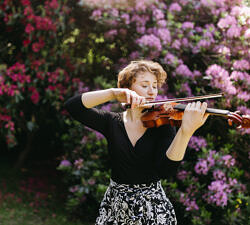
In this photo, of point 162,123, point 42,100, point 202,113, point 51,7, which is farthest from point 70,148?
point 202,113

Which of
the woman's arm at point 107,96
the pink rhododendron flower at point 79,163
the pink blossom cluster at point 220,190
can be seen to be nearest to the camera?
the woman's arm at point 107,96

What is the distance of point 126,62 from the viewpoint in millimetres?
4008

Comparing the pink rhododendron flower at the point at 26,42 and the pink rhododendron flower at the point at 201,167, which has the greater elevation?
the pink rhododendron flower at the point at 26,42

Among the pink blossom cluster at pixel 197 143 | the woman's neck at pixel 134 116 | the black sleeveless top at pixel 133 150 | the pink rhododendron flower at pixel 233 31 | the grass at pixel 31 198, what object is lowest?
the grass at pixel 31 198

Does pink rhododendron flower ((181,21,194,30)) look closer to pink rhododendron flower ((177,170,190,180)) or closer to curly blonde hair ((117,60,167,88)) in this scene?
pink rhododendron flower ((177,170,190,180))

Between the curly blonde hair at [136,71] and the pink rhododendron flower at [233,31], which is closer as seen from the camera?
the curly blonde hair at [136,71]

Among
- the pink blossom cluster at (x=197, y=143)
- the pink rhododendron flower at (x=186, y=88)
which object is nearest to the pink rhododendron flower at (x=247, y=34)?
the pink rhododendron flower at (x=186, y=88)

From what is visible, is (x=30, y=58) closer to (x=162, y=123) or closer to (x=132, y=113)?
(x=132, y=113)

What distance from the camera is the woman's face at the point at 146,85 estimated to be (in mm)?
2051

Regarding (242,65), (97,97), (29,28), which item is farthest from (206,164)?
(29,28)

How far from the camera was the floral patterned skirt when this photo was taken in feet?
6.38

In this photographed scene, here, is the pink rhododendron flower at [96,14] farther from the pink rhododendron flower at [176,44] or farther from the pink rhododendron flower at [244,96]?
the pink rhododendron flower at [244,96]

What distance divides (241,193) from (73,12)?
298 centimetres

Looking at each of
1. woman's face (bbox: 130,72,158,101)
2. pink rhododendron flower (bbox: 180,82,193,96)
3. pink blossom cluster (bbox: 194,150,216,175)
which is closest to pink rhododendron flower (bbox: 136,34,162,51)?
pink rhododendron flower (bbox: 180,82,193,96)
